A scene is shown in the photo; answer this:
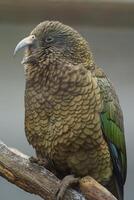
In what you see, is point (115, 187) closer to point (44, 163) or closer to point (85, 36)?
point (44, 163)

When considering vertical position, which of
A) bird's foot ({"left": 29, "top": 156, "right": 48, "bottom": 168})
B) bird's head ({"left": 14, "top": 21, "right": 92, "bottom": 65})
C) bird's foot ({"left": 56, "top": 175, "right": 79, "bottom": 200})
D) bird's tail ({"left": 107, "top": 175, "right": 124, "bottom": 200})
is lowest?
bird's tail ({"left": 107, "top": 175, "right": 124, "bottom": 200})

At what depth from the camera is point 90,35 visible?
12.8ft

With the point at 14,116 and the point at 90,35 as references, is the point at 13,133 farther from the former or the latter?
the point at 90,35

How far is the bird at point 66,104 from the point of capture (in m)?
2.40

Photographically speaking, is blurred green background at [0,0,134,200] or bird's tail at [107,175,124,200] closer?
bird's tail at [107,175,124,200]

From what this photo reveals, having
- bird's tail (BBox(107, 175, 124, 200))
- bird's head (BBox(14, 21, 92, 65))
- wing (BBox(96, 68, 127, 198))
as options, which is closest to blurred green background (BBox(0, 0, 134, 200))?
bird's tail (BBox(107, 175, 124, 200))

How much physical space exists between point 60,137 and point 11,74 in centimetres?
151

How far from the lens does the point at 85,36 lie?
3.90 m

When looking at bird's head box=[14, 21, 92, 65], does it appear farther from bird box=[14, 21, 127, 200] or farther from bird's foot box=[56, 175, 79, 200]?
bird's foot box=[56, 175, 79, 200]

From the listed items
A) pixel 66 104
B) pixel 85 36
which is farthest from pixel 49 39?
→ pixel 85 36

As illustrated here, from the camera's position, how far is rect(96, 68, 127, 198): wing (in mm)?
2453

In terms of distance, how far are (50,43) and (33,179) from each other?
465 mm

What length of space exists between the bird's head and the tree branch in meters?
0.34

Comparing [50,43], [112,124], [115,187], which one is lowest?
[115,187]
